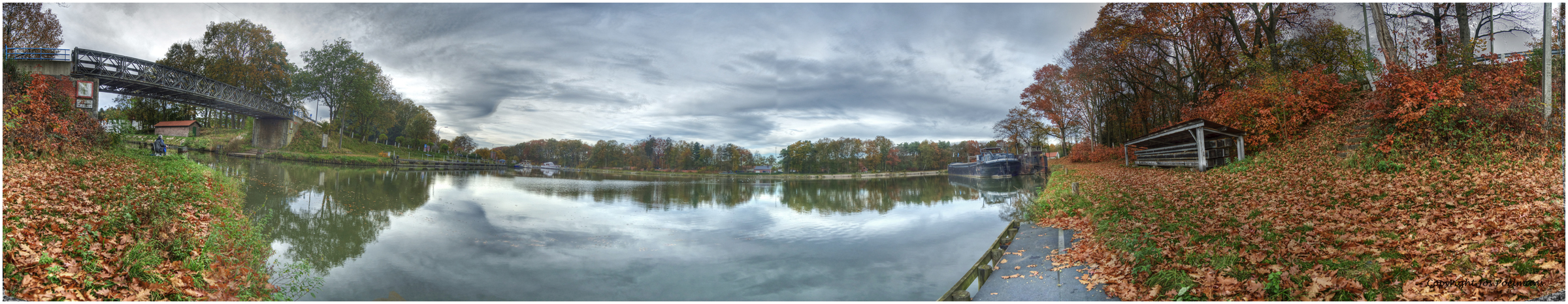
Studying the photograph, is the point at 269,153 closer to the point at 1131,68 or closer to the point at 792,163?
the point at 1131,68

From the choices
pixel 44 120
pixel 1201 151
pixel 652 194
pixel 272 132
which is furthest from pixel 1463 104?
pixel 272 132

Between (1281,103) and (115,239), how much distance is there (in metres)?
17.3

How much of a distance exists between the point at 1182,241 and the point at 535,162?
211 ft

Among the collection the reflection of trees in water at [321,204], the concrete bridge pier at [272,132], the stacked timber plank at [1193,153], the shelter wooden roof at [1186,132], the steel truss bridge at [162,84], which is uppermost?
the steel truss bridge at [162,84]

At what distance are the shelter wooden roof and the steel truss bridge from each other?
65.7 ft

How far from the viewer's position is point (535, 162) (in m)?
58.2

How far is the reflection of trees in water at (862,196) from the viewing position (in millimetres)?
17797

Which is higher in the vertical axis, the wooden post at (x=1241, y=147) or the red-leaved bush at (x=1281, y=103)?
the red-leaved bush at (x=1281, y=103)

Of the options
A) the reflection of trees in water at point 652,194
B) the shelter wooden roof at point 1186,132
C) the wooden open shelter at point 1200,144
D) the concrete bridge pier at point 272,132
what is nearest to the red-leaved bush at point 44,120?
the concrete bridge pier at point 272,132

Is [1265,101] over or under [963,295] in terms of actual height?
over

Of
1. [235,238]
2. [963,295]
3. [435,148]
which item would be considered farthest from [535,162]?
[963,295]

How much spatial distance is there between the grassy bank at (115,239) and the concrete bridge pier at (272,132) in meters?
6.68

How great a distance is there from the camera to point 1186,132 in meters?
10.8

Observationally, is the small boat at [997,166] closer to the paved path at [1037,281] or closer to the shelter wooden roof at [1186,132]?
the shelter wooden roof at [1186,132]
